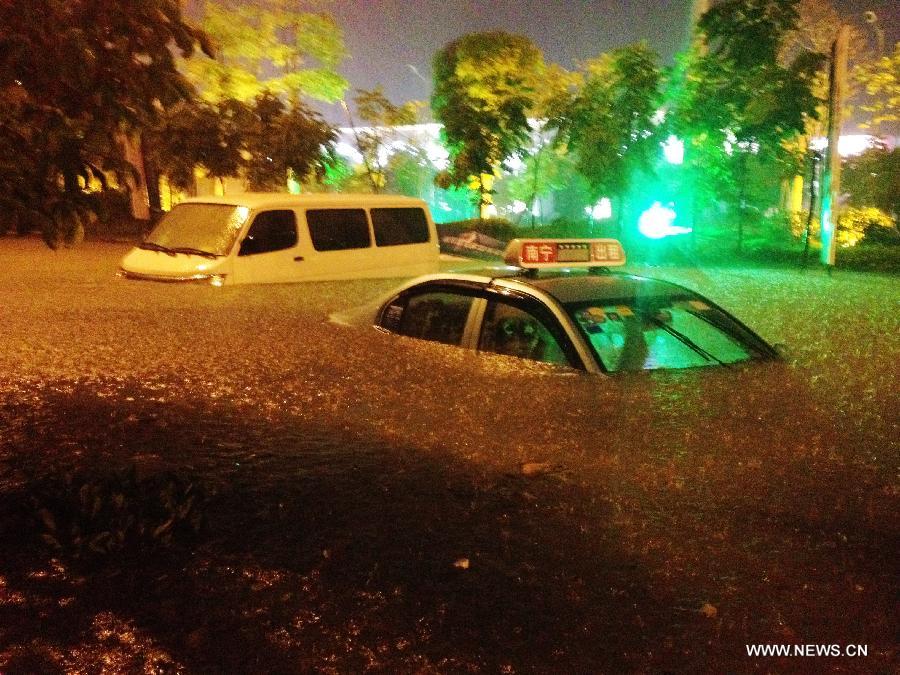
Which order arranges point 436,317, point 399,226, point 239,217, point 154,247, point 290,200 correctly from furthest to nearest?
1. point 399,226
2. point 290,200
3. point 154,247
4. point 239,217
5. point 436,317

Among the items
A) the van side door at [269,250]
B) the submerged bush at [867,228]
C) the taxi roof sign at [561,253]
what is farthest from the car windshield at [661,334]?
the submerged bush at [867,228]

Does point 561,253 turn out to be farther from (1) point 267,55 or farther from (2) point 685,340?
(1) point 267,55

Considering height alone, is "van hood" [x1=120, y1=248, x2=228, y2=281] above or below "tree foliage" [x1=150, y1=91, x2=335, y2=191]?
below

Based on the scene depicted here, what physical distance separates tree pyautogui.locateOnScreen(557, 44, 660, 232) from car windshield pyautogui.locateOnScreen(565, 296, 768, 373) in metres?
15.8

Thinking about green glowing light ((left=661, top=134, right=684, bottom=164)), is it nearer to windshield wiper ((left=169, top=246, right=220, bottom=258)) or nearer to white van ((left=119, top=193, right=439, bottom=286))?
white van ((left=119, top=193, right=439, bottom=286))

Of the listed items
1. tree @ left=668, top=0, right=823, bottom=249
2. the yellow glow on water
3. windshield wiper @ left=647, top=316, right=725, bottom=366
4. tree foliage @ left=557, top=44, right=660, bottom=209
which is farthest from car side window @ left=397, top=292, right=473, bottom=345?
tree foliage @ left=557, top=44, right=660, bottom=209

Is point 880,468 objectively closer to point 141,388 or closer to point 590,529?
point 590,529

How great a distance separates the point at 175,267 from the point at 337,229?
2.14 metres

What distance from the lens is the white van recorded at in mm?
9852

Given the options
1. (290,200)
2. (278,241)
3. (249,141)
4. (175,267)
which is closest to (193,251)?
(175,267)

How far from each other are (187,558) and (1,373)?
3.99m

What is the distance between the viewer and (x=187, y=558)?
141 inches

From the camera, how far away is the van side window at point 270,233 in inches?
396

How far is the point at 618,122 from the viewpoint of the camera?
21.2 meters
